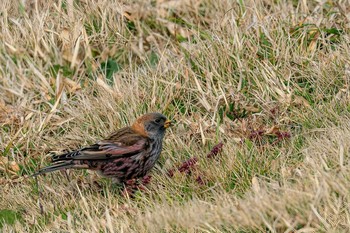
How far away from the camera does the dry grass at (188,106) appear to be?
5.29m

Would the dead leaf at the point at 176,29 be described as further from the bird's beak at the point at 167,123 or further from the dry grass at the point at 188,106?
the bird's beak at the point at 167,123

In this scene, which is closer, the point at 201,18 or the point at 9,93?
the point at 9,93

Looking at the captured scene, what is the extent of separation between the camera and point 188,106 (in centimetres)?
706

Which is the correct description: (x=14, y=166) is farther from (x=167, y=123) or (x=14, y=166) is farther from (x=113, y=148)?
(x=167, y=123)

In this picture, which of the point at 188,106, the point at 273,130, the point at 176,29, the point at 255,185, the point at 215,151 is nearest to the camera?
the point at 255,185

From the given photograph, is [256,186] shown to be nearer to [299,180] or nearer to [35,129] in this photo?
[299,180]

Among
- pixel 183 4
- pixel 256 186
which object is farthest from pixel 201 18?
pixel 256 186

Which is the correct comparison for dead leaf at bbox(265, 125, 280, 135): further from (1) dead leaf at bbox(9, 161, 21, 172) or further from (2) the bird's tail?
(1) dead leaf at bbox(9, 161, 21, 172)

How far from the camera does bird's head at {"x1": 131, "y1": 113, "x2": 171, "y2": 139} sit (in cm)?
656

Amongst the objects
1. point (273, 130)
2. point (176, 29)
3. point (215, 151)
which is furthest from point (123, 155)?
point (176, 29)

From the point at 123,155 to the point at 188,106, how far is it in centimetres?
89

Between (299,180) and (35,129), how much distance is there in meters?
2.77

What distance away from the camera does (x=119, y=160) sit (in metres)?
6.45

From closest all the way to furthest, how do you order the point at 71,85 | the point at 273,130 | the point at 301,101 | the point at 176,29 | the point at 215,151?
1. the point at 215,151
2. the point at 273,130
3. the point at 301,101
4. the point at 71,85
5. the point at 176,29
